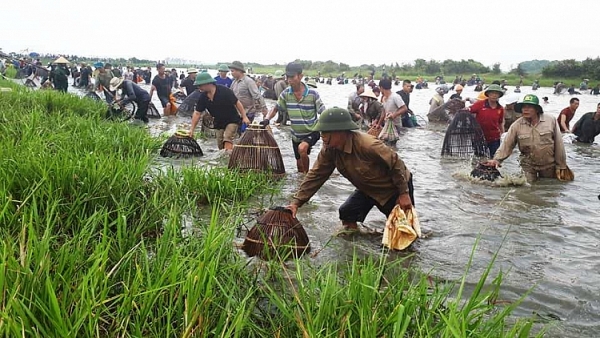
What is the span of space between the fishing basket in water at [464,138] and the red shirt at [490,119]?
15 cm

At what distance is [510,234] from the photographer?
5.20 meters

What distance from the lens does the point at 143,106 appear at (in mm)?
12758

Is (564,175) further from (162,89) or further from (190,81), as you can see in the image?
(162,89)

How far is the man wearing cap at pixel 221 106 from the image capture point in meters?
7.68

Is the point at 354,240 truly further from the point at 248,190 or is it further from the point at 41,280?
the point at 41,280

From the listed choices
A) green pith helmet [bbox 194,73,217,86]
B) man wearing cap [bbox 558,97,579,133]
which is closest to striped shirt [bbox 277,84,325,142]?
green pith helmet [bbox 194,73,217,86]

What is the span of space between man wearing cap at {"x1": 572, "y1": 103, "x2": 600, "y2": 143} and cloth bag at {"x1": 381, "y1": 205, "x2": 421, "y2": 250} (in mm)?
10290

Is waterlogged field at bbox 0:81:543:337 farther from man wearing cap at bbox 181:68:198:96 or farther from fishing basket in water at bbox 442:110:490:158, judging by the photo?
man wearing cap at bbox 181:68:198:96

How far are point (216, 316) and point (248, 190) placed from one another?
3.13m

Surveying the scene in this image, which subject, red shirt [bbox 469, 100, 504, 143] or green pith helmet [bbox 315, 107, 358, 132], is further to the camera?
red shirt [bbox 469, 100, 504, 143]

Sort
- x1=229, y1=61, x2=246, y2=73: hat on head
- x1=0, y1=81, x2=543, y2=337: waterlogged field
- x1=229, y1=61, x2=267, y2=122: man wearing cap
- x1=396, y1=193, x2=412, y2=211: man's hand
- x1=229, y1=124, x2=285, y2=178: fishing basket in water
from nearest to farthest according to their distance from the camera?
x1=0, y1=81, x2=543, y2=337: waterlogged field → x1=396, y1=193, x2=412, y2=211: man's hand → x1=229, y1=124, x2=285, y2=178: fishing basket in water → x1=229, y1=61, x2=267, y2=122: man wearing cap → x1=229, y1=61, x2=246, y2=73: hat on head

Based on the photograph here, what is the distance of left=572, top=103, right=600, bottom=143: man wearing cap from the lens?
40.7 feet

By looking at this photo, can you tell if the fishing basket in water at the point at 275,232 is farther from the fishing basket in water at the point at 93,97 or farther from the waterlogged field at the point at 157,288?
the fishing basket in water at the point at 93,97

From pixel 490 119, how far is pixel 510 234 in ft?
13.4
